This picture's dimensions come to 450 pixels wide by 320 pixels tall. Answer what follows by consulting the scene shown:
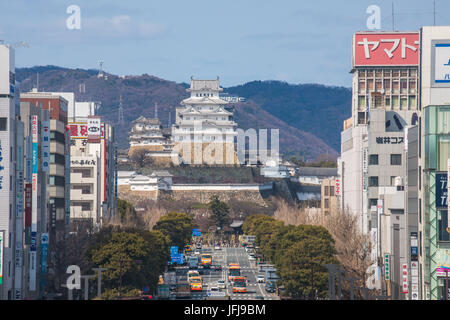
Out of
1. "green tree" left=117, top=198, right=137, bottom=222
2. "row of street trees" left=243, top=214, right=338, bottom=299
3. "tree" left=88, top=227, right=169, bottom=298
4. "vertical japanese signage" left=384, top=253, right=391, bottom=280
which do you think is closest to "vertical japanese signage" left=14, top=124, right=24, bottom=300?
"tree" left=88, top=227, right=169, bottom=298

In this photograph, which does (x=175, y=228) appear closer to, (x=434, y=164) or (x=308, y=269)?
(x=308, y=269)

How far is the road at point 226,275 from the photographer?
65875 millimetres

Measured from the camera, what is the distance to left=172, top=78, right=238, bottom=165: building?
182 m

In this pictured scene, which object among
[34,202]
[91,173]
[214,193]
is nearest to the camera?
[34,202]

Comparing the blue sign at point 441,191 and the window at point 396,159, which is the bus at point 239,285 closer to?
the window at point 396,159

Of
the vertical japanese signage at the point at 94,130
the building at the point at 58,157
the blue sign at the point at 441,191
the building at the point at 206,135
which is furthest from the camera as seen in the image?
the building at the point at 206,135

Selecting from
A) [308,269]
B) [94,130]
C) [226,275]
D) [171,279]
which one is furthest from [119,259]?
[94,130]

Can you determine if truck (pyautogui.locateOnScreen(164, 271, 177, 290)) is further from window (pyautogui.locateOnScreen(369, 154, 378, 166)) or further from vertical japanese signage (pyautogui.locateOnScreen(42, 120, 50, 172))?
window (pyautogui.locateOnScreen(369, 154, 378, 166))

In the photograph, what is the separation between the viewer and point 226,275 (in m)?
83.6

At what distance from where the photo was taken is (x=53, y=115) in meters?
82.1

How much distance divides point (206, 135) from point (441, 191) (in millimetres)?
140498

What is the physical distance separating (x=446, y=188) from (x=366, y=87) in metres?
63.2

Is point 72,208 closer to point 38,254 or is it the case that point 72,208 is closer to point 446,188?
point 38,254

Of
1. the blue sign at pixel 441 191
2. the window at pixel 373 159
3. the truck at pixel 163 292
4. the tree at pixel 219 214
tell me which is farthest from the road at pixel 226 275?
the tree at pixel 219 214
